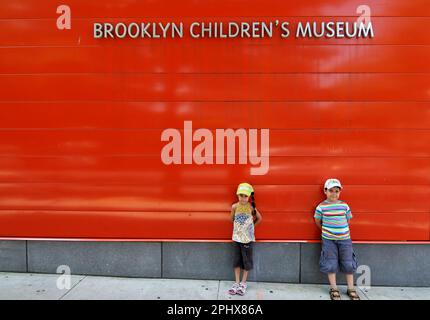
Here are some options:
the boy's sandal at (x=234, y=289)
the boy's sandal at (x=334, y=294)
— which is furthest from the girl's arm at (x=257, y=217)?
the boy's sandal at (x=334, y=294)

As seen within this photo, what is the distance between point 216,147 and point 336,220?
1.70 meters

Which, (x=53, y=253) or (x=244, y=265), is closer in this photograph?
(x=244, y=265)

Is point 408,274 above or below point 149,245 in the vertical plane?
below

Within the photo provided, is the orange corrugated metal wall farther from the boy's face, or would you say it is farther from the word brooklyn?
the boy's face

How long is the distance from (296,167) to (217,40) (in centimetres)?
190

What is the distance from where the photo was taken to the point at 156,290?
425 cm

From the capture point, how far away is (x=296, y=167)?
4.42 metres

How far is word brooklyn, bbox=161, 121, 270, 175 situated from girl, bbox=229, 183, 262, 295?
381 mm

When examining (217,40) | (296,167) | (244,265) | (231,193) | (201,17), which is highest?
(201,17)

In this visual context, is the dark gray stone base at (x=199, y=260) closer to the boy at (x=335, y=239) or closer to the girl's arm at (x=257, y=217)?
the boy at (x=335, y=239)

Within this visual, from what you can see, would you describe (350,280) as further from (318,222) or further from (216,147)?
(216,147)

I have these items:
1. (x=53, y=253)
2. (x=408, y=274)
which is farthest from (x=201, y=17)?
(x=408, y=274)

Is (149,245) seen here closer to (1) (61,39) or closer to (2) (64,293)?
(2) (64,293)

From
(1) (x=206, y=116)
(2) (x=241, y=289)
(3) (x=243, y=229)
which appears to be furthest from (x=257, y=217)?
(1) (x=206, y=116)
